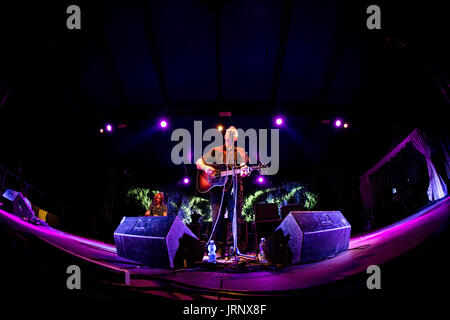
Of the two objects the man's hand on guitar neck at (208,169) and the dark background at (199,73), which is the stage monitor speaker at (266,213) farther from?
the dark background at (199,73)

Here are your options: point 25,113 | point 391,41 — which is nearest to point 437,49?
point 391,41

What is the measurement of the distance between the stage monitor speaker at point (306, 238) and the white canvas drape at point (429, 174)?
436 centimetres

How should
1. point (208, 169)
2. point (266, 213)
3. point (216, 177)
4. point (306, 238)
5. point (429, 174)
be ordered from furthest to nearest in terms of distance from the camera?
point (429, 174)
point (266, 213)
point (208, 169)
point (216, 177)
point (306, 238)

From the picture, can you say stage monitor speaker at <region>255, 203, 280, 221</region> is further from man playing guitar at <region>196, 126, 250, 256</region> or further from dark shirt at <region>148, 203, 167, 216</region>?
dark shirt at <region>148, 203, 167, 216</region>

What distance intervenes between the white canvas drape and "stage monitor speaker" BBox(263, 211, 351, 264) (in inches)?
172

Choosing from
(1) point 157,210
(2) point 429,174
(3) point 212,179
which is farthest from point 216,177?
(2) point 429,174

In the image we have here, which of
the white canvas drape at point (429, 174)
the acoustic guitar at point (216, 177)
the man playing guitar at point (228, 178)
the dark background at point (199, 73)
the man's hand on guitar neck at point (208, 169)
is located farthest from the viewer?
the white canvas drape at point (429, 174)

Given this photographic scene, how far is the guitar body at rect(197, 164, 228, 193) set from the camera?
3.41 meters

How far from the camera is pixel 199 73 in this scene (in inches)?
197

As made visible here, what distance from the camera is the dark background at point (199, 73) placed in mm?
3699

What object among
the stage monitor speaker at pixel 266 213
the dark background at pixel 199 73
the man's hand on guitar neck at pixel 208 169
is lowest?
the stage monitor speaker at pixel 266 213

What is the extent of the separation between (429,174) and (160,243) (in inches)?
289

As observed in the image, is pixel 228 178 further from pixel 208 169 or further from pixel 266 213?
pixel 266 213

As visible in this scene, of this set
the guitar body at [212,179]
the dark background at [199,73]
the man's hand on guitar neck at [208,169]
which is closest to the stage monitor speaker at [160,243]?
the guitar body at [212,179]
